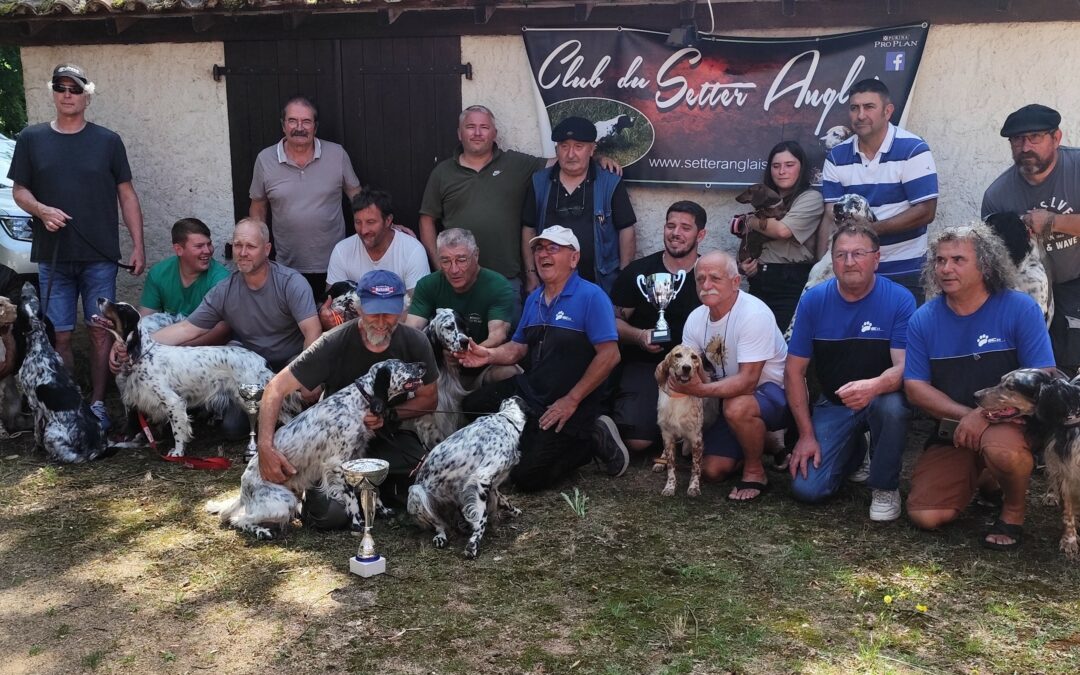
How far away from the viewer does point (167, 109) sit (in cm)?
723

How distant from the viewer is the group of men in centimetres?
435

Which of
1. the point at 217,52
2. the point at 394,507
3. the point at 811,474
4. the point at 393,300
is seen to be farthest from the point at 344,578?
the point at 217,52

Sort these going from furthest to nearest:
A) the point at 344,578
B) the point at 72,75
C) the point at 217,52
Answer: the point at 217,52 → the point at 72,75 → the point at 344,578

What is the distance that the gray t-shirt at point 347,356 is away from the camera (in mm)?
4379

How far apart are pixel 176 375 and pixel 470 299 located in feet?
5.86

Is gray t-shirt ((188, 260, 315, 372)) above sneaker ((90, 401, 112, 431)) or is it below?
above

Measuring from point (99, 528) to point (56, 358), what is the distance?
1473 mm

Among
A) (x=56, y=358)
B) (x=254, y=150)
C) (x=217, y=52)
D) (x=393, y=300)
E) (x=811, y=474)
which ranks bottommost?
(x=811, y=474)

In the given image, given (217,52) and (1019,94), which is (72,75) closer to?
(217,52)

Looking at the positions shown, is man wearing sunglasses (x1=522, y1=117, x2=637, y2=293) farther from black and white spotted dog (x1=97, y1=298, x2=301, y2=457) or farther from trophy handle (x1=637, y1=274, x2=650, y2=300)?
black and white spotted dog (x1=97, y1=298, x2=301, y2=457)

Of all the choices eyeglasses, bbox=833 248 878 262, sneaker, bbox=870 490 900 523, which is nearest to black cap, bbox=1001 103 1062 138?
eyeglasses, bbox=833 248 878 262

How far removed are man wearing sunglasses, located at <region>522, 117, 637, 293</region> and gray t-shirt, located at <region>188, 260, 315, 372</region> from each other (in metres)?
1.61

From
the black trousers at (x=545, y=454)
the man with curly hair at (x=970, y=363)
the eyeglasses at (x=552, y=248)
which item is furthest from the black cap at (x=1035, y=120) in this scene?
the black trousers at (x=545, y=454)

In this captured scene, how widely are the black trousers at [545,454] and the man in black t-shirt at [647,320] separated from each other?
43cm
